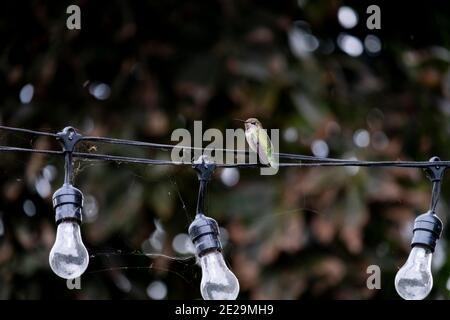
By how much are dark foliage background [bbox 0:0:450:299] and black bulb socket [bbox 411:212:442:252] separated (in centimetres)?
278

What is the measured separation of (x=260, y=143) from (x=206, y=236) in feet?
1.89

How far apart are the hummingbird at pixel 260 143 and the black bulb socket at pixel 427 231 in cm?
62

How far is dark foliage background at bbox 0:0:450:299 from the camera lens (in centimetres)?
699

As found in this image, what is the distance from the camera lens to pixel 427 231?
158 inches

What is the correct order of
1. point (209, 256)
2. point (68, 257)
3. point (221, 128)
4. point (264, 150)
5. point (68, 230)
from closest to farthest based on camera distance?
1. point (68, 257)
2. point (68, 230)
3. point (209, 256)
4. point (264, 150)
5. point (221, 128)

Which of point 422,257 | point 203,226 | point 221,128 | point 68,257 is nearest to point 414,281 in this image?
point 422,257

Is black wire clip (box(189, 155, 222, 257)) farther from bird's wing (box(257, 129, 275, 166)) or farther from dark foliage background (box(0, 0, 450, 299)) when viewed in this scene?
Answer: dark foliage background (box(0, 0, 450, 299))

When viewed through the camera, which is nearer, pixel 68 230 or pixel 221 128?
pixel 68 230

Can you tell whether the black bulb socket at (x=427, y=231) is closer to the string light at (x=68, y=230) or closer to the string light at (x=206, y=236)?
the string light at (x=206, y=236)

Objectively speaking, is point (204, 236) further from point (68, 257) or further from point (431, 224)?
point (431, 224)

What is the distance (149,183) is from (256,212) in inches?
29.8

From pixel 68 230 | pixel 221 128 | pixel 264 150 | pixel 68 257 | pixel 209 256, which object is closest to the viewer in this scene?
pixel 68 257

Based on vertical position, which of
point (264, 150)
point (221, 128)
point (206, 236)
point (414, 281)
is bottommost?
point (414, 281)

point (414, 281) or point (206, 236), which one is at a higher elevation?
point (206, 236)
